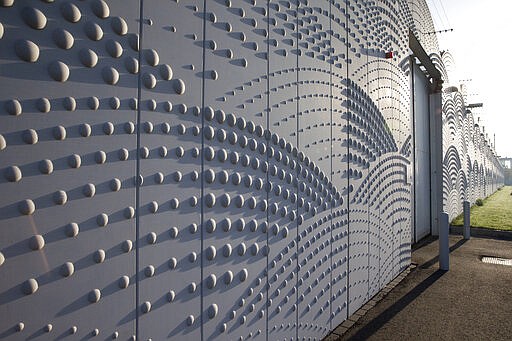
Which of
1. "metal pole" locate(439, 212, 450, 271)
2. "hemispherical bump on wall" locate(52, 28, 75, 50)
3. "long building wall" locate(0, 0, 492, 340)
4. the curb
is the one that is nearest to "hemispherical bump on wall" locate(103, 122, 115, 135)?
"long building wall" locate(0, 0, 492, 340)

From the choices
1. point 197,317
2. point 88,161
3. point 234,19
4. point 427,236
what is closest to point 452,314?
point 197,317

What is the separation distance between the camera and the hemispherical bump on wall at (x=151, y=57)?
1906 mm

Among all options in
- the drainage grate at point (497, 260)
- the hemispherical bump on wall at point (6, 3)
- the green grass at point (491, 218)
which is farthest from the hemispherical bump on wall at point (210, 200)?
the green grass at point (491, 218)

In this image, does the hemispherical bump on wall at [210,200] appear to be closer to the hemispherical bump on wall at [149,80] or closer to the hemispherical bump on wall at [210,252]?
the hemispherical bump on wall at [210,252]

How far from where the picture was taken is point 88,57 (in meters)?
1.63

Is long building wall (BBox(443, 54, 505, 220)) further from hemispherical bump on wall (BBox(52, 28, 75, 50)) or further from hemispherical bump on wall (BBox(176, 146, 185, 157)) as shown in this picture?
hemispherical bump on wall (BBox(52, 28, 75, 50))

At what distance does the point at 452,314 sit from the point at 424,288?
1.04 meters

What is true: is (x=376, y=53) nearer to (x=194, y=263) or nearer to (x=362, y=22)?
(x=362, y=22)

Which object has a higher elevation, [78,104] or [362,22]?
[362,22]

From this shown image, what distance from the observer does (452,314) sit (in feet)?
14.0

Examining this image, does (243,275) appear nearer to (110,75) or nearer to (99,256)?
(99,256)

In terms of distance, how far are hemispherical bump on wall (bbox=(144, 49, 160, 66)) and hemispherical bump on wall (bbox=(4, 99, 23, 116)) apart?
710 mm

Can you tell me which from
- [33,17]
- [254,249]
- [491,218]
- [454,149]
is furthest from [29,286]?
[491,218]

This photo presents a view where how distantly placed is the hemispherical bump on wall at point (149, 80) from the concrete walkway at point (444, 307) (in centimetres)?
315
